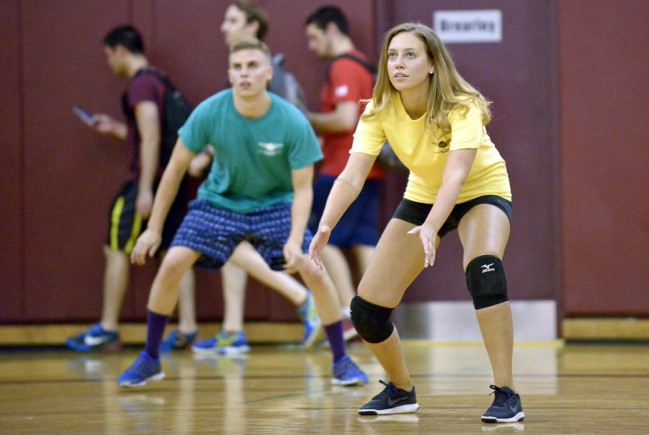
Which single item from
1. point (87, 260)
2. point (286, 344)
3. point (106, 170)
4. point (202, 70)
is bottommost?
point (286, 344)

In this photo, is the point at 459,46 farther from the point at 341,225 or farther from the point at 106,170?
the point at 106,170

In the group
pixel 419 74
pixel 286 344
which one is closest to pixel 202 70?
pixel 286 344

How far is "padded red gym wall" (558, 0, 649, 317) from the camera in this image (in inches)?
258

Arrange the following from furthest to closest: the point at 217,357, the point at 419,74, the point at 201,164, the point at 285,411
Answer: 1. the point at 201,164
2. the point at 217,357
3. the point at 285,411
4. the point at 419,74

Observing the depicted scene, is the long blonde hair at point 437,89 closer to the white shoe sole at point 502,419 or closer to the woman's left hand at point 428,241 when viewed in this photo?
the woman's left hand at point 428,241

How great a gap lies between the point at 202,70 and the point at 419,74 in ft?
11.7

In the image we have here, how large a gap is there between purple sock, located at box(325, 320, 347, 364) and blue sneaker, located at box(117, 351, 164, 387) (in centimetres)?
78

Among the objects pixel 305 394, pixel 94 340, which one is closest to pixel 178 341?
pixel 94 340

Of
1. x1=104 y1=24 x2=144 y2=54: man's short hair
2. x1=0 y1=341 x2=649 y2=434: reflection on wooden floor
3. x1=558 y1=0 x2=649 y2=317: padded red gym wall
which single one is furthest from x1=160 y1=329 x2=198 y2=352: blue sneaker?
x1=558 y1=0 x2=649 y2=317: padded red gym wall

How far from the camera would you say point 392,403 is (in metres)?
3.81

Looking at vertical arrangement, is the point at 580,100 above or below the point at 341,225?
above

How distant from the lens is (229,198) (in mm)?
5008

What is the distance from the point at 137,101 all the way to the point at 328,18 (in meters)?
1.27

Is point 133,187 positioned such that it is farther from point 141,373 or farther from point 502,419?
point 502,419
